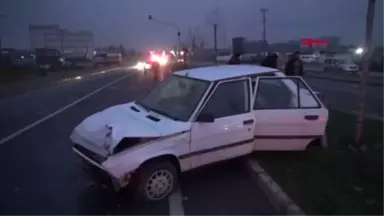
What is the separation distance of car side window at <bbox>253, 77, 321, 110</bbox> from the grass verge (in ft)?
3.01

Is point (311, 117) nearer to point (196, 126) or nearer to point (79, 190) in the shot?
point (196, 126)

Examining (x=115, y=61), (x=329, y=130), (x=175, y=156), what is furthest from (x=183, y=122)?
(x=115, y=61)

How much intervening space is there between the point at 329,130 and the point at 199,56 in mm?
65657

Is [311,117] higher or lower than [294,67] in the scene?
lower

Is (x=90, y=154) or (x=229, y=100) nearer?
(x=90, y=154)

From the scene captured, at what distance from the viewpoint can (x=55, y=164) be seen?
6.48 m

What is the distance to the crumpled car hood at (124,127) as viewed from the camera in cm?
474

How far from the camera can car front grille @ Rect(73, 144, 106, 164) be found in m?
4.75

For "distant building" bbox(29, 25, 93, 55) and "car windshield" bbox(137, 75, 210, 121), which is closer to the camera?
"car windshield" bbox(137, 75, 210, 121)

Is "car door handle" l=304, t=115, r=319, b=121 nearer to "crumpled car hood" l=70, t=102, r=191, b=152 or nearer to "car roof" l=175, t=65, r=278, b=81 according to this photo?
"car roof" l=175, t=65, r=278, b=81

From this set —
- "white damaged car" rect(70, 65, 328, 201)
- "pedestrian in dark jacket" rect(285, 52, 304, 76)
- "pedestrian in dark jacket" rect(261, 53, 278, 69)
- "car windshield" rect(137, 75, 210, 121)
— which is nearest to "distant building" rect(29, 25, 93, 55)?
"pedestrian in dark jacket" rect(261, 53, 278, 69)

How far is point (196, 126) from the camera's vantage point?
515 cm

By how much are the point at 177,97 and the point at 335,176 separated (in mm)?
2528

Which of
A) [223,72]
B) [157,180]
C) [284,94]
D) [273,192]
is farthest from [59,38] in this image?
[273,192]
